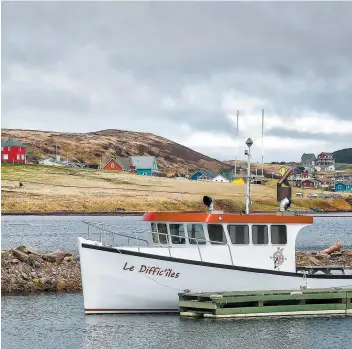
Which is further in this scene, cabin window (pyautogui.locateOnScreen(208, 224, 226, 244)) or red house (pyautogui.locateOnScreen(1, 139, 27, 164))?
red house (pyautogui.locateOnScreen(1, 139, 27, 164))

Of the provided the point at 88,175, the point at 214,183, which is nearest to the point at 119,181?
the point at 88,175

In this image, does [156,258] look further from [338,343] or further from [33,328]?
[338,343]

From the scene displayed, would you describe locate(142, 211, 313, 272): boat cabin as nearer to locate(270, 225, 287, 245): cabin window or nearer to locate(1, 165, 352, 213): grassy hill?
locate(270, 225, 287, 245): cabin window

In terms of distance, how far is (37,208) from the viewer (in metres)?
142

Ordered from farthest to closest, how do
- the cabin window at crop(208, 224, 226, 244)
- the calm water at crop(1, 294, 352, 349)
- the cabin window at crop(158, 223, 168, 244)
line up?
the cabin window at crop(158, 223, 168, 244) < the cabin window at crop(208, 224, 226, 244) < the calm water at crop(1, 294, 352, 349)

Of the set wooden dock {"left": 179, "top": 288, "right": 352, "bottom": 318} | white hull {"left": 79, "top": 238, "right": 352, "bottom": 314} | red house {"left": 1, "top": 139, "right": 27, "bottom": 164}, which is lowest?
wooden dock {"left": 179, "top": 288, "right": 352, "bottom": 318}

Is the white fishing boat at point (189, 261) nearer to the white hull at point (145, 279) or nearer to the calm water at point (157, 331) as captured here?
the white hull at point (145, 279)

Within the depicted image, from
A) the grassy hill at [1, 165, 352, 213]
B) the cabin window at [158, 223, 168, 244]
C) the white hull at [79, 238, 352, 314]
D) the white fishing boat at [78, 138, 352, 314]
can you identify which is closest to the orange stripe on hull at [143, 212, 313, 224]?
the white fishing boat at [78, 138, 352, 314]

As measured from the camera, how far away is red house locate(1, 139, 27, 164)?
188 m

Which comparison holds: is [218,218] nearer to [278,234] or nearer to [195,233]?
[195,233]

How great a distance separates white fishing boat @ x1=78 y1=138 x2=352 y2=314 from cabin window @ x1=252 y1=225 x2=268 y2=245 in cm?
4

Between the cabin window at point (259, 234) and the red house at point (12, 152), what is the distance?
6255 inches

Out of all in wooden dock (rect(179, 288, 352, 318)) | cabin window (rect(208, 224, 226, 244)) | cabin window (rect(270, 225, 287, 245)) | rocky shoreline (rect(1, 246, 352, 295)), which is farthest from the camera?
rocky shoreline (rect(1, 246, 352, 295))

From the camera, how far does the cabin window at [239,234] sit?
3250 cm
